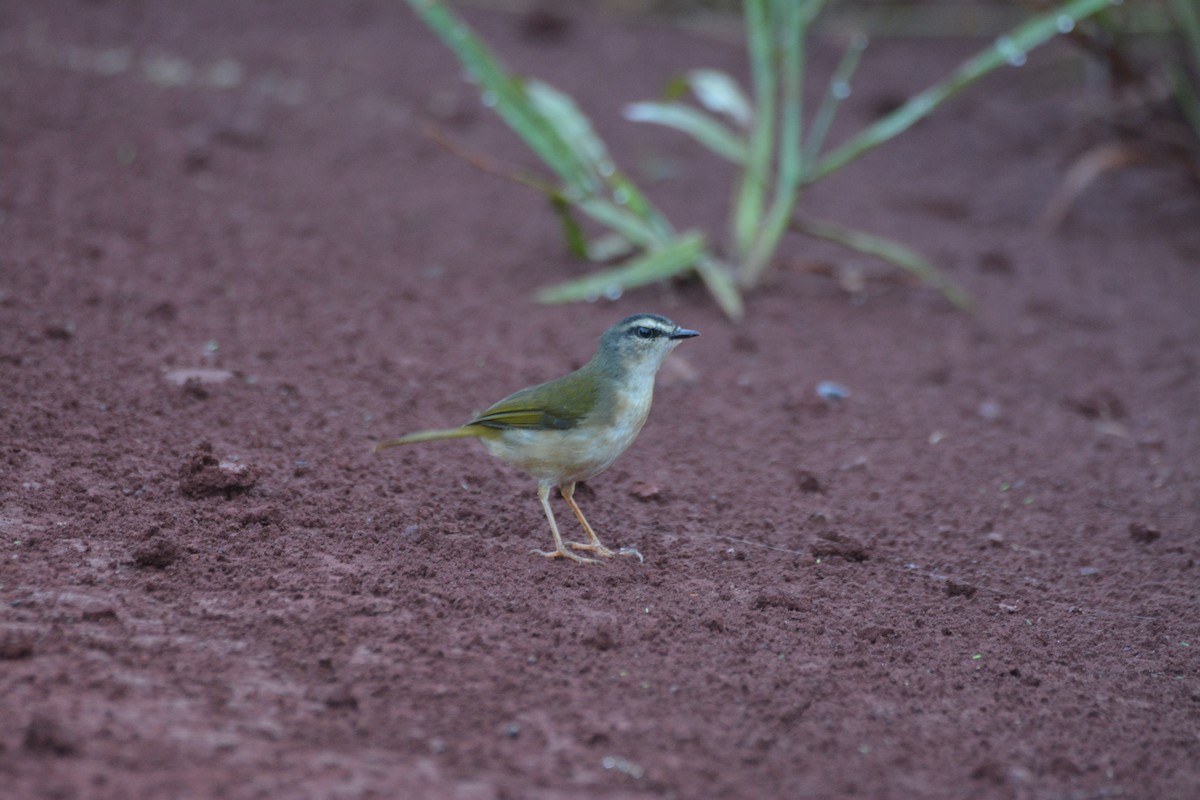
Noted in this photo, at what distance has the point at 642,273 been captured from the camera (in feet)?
22.1

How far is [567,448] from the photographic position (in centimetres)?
434

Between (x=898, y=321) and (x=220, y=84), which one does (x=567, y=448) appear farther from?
(x=220, y=84)

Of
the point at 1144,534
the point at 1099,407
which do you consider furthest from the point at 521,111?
the point at 1144,534

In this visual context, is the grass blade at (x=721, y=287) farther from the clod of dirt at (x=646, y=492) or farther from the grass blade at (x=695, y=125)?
the clod of dirt at (x=646, y=492)

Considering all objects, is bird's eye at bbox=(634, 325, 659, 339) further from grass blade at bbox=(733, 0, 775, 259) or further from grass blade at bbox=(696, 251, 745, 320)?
grass blade at bbox=(733, 0, 775, 259)

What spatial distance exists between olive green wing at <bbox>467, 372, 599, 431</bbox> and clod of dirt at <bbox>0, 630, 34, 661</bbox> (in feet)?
5.75

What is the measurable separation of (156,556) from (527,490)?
165cm

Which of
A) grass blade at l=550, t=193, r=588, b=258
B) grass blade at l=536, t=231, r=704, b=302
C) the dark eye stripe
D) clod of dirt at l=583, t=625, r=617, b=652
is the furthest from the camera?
grass blade at l=550, t=193, r=588, b=258

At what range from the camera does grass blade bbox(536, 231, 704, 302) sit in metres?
6.71

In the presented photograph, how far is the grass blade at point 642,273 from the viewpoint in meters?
6.71

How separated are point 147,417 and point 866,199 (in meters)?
6.20

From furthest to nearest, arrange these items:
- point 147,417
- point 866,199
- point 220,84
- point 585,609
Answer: point 220,84 < point 866,199 < point 147,417 < point 585,609

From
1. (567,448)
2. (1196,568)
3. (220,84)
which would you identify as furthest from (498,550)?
(220,84)

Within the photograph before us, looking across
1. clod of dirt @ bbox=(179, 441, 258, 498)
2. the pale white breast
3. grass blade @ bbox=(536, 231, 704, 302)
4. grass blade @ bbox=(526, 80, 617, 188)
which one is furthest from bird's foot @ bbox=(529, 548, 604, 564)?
grass blade @ bbox=(526, 80, 617, 188)
